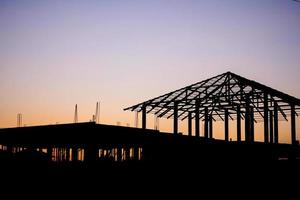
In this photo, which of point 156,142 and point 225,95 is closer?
point 156,142

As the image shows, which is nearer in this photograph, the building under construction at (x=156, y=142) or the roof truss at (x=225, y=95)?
the building under construction at (x=156, y=142)

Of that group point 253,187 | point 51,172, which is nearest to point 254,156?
point 253,187

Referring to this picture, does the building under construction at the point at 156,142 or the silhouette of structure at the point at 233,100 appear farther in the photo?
the silhouette of structure at the point at 233,100

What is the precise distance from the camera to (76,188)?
1305cm

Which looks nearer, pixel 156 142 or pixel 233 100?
pixel 156 142

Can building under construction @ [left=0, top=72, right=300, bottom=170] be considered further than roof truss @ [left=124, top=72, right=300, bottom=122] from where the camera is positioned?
No

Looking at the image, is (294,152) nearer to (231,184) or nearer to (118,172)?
(231,184)

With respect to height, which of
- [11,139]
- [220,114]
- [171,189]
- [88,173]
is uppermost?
[220,114]

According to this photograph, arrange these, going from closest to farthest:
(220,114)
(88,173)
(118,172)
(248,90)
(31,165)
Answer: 1. (88,173)
2. (118,172)
3. (31,165)
4. (248,90)
5. (220,114)

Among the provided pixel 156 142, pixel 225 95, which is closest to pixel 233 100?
pixel 225 95

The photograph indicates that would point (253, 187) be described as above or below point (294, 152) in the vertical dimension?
below

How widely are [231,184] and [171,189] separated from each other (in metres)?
2.85

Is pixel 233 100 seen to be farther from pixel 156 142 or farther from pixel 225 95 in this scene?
pixel 156 142

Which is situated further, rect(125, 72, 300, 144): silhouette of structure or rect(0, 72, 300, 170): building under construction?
rect(125, 72, 300, 144): silhouette of structure
